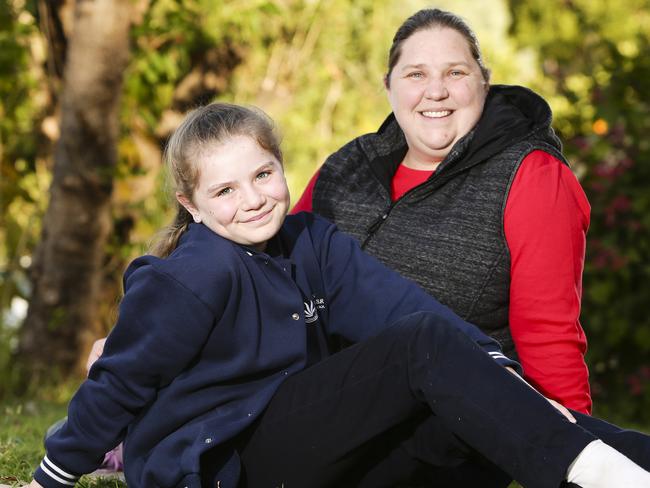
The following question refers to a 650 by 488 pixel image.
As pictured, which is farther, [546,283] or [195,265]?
[546,283]

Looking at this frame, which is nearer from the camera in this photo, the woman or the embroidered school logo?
the embroidered school logo

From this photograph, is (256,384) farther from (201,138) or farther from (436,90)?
(436,90)

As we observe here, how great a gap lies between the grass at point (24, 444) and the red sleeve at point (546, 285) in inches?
49.7

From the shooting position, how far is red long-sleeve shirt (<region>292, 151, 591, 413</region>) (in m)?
2.96

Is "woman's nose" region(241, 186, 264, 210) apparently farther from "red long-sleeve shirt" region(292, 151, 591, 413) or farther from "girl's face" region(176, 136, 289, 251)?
"red long-sleeve shirt" region(292, 151, 591, 413)

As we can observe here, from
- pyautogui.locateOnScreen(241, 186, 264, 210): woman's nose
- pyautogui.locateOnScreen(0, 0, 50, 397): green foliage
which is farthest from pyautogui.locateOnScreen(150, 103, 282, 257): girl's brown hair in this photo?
pyautogui.locateOnScreen(0, 0, 50, 397): green foliage

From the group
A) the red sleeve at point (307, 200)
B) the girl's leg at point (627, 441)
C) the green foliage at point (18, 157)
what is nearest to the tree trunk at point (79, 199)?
the green foliage at point (18, 157)

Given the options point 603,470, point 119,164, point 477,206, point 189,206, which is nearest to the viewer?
point 603,470

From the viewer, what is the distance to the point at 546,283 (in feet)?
9.75

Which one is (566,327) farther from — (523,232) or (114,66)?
(114,66)

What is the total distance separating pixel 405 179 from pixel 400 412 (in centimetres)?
121

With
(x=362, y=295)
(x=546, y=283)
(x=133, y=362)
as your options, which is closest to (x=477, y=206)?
(x=546, y=283)

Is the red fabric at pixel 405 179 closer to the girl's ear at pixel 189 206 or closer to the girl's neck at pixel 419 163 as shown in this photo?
the girl's neck at pixel 419 163

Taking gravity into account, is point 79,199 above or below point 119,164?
below
